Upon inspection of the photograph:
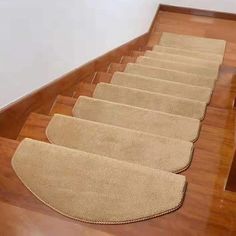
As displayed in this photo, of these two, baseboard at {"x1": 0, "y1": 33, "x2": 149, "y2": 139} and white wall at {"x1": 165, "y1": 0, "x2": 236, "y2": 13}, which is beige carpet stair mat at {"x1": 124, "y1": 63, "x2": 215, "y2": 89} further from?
white wall at {"x1": 165, "y1": 0, "x2": 236, "y2": 13}

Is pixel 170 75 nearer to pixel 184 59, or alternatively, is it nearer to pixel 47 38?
pixel 184 59

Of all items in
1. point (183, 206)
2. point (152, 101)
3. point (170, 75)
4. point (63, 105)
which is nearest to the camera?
point (183, 206)

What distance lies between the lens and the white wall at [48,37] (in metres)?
1.54

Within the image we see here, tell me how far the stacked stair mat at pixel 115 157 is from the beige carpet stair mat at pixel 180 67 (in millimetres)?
615

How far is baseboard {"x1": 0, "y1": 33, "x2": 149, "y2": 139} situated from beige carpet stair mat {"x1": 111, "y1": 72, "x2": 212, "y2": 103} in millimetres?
242

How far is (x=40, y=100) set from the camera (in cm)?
181

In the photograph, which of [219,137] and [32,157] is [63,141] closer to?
[32,157]

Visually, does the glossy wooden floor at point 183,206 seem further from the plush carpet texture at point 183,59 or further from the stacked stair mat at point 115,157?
the plush carpet texture at point 183,59

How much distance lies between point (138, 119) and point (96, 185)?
1.88 ft

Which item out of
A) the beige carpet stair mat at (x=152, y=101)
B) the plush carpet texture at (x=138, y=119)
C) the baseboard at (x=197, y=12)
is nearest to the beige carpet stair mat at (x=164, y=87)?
the beige carpet stair mat at (x=152, y=101)

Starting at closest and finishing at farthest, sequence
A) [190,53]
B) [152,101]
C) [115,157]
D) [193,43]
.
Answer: [115,157], [152,101], [190,53], [193,43]

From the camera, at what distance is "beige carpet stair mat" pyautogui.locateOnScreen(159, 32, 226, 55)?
3746mm

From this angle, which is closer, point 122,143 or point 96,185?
point 96,185

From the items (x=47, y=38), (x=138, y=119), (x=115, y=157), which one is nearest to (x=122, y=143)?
(x=115, y=157)
